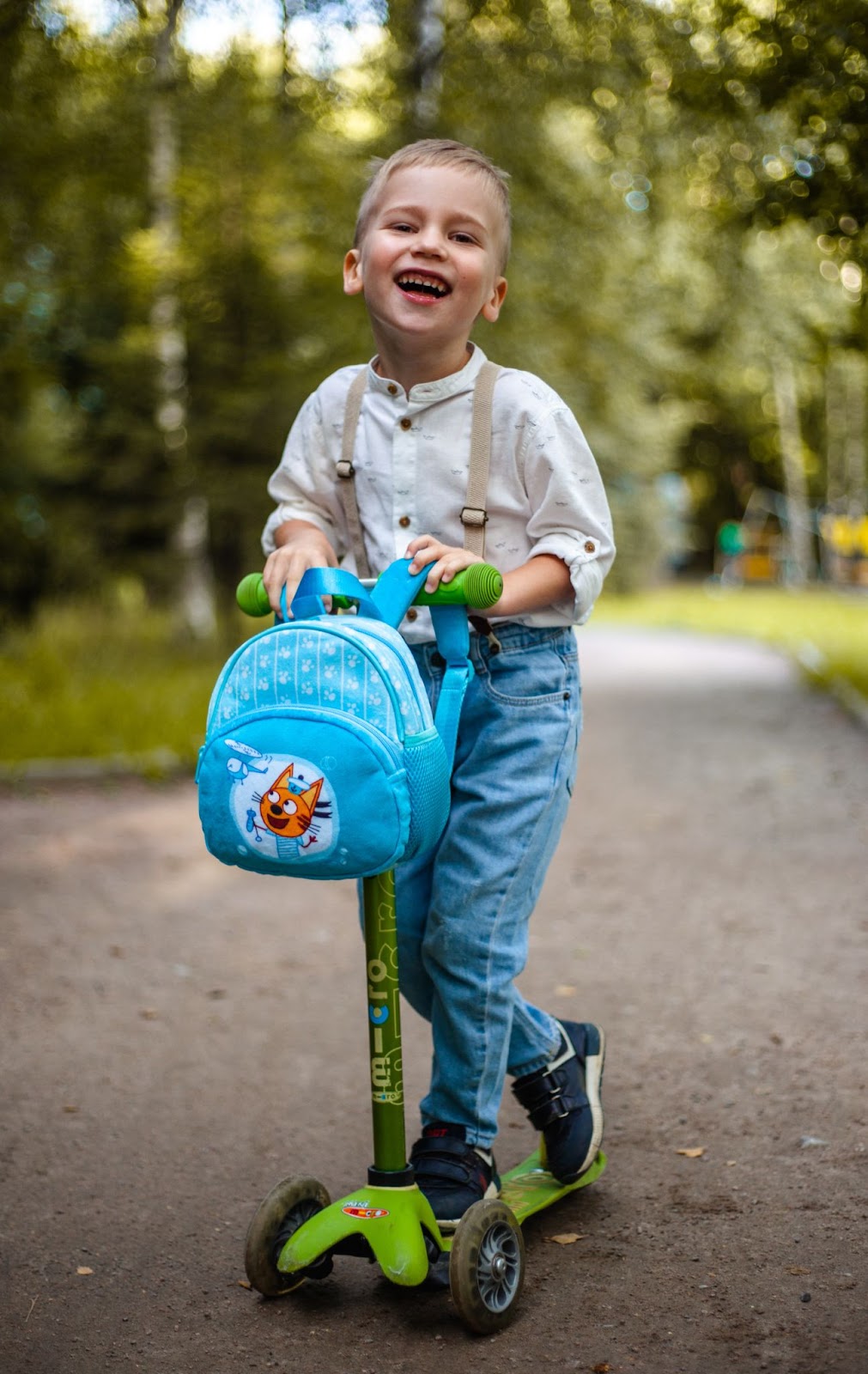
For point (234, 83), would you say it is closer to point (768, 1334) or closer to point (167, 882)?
point (167, 882)

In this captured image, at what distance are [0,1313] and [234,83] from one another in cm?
1101

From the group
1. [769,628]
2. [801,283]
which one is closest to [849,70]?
[769,628]

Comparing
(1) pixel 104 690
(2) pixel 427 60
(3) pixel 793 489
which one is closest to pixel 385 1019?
(1) pixel 104 690

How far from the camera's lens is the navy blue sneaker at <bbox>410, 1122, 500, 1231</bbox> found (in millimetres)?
2527

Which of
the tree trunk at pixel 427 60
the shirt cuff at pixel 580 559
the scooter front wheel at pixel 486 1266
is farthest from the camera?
the tree trunk at pixel 427 60

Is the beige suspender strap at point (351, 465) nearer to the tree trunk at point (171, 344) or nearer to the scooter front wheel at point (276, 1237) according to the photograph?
the scooter front wheel at point (276, 1237)

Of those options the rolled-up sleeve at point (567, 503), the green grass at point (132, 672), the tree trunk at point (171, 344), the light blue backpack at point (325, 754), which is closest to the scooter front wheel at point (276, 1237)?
the light blue backpack at point (325, 754)

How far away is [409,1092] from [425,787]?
1.59 meters

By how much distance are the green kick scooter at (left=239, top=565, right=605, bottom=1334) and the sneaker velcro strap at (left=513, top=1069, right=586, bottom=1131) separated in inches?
16.0

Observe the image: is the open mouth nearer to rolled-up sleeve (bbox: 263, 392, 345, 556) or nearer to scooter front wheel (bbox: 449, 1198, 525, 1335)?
rolled-up sleeve (bbox: 263, 392, 345, 556)

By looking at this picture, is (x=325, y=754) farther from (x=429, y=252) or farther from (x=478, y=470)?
(x=429, y=252)

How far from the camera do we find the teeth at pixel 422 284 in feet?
8.27

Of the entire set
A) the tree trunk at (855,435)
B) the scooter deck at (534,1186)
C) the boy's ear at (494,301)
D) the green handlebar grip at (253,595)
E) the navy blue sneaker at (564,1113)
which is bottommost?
the scooter deck at (534,1186)

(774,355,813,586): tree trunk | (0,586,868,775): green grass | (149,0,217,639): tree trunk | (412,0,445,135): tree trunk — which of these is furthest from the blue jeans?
(774,355,813,586): tree trunk
